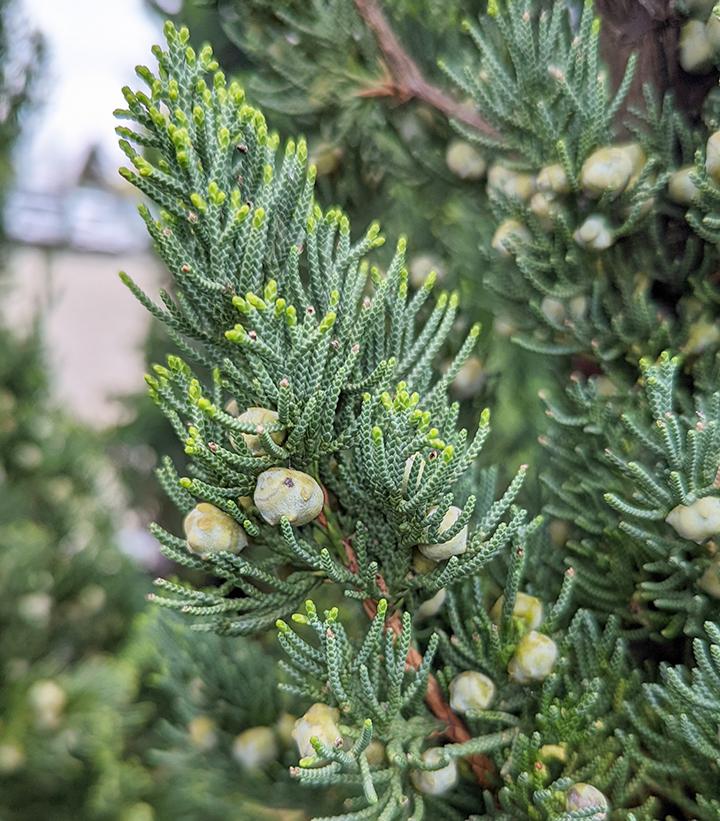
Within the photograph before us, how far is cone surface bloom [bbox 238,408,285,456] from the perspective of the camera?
371 millimetres

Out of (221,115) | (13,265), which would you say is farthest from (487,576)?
(13,265)

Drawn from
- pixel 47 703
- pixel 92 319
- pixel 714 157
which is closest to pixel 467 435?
pixel 714 157

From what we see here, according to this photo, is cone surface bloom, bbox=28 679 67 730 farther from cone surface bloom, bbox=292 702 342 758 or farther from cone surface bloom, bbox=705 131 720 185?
cone surface bloom, bbox=705 131 720 185

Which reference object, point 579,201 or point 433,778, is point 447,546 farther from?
point 579,201

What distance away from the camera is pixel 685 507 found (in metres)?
0.42

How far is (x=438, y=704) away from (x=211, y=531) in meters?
0.18

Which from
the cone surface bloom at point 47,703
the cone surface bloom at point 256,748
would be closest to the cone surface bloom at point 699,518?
the cone surface bloom at point 256,748

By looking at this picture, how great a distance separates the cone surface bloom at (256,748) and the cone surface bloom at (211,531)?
0.87 feet

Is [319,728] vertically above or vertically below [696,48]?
below

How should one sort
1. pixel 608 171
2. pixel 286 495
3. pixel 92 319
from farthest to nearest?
pixel 92 319, pixel 608 171, pixel 286 495

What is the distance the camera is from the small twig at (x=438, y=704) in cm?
43

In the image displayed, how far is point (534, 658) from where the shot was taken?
1.43 feet

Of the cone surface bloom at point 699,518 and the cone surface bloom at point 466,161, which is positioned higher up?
the cone surface bloom at point 466,161

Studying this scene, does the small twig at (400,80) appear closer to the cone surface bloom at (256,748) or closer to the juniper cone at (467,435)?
the juniper cone at (467,435)
